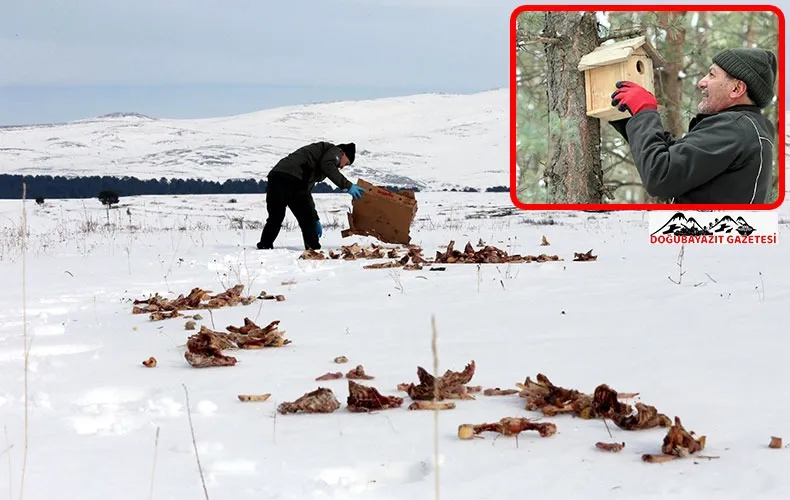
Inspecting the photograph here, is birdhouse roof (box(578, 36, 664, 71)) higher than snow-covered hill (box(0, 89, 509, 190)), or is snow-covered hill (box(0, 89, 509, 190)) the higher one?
snow-covered hill (box(0, 89, 509, 190))

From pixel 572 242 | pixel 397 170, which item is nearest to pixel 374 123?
pixel 397 170

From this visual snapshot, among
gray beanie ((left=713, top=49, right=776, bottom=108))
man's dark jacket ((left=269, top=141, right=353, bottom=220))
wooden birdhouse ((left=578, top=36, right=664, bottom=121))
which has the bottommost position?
man's dark jacket ((left=269, top=141, right=353, bottom=220))

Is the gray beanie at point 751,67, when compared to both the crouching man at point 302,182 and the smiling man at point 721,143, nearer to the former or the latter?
the smiling man at point 721,143

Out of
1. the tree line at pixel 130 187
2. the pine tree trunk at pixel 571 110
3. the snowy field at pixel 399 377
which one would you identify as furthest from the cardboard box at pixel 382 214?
the tree line at pixel 130 187

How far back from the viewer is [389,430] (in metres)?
2.90

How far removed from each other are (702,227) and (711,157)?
20.0 feet

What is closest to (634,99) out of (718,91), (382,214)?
(718,91)

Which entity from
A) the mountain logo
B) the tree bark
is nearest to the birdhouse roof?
the tree bark

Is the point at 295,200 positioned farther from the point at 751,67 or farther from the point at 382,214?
the point at 751,67

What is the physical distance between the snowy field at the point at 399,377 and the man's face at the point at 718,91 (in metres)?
1.28

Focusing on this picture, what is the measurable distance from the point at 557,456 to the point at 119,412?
1807mm

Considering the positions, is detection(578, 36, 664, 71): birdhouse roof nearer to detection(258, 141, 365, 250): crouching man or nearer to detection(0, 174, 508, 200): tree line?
detection(258, 141, 365, 250): crouching man

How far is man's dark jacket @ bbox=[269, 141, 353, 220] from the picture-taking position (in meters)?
10.7

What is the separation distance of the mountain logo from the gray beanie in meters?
5.46
